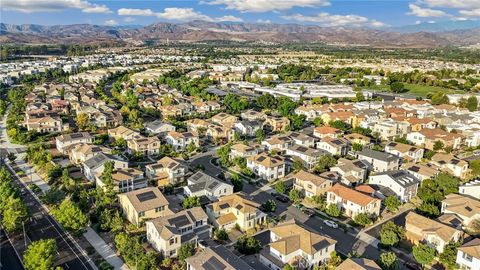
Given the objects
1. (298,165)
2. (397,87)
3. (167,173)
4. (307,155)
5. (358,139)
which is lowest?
(167,173)

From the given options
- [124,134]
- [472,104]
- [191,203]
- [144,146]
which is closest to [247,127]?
[144,146]

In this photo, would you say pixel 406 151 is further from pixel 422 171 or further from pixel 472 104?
pixel 472 104

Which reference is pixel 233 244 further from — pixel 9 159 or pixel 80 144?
pixel 9 159

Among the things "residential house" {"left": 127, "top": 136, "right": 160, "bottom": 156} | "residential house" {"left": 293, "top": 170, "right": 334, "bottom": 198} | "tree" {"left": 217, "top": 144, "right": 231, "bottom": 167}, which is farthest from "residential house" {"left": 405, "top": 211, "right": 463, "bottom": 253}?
"residential house" {"left": 127, "top": 136, "right": 160, "bottom": 156}

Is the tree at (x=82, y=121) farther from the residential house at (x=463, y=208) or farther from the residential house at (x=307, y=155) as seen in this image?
the residential house at (x=463, y=208)

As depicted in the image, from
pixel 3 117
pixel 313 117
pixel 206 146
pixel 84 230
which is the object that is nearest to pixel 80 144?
pixel 206 146

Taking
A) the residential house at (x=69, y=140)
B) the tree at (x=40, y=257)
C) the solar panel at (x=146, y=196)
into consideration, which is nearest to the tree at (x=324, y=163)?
the solar panel at (x=146, y=196)

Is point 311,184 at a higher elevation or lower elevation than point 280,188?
higher
